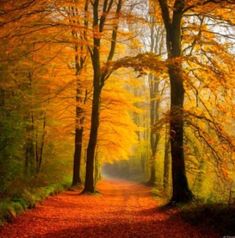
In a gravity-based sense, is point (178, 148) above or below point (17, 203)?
above

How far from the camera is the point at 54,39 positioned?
1688 cm

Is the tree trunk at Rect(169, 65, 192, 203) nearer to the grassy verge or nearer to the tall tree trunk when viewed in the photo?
the tall tree trunk

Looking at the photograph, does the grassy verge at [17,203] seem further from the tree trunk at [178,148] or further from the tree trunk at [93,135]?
the tree trunk at [93,135]

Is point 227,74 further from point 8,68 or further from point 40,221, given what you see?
point 8,68

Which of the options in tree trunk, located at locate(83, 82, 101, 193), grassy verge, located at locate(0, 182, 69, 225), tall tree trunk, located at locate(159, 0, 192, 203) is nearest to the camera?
grassy verge, located at locate(0, 182, 69, 225)

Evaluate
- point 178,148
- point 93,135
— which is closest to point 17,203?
point 178,148

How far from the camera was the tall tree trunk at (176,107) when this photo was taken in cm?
1183

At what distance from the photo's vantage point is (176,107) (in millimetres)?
11508

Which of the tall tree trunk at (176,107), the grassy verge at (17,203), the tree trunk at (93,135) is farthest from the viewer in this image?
the tree trunk at (93,135)

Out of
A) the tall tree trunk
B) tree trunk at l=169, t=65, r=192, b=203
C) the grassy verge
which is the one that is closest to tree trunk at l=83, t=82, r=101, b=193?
the grassy verge

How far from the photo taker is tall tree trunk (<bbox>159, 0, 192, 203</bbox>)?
38.8 feet

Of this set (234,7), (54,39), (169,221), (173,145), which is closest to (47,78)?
(54,39)

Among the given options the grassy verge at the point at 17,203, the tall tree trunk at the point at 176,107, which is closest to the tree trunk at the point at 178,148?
the tall tree trunk at the point at 176,107

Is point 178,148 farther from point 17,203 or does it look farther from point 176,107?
point 17,203
